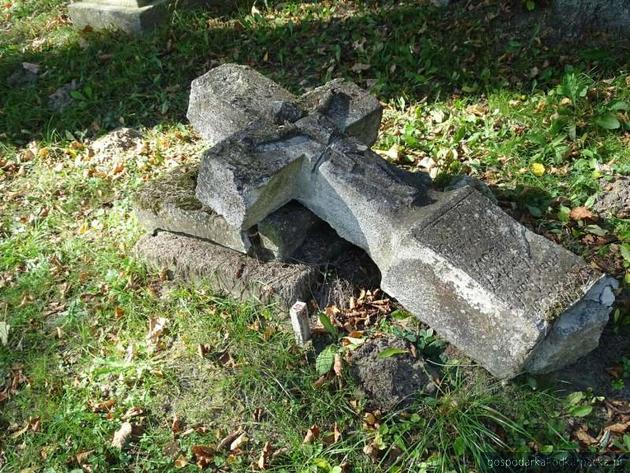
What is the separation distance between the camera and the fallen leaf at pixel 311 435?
9.25ft

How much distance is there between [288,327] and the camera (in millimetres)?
3252

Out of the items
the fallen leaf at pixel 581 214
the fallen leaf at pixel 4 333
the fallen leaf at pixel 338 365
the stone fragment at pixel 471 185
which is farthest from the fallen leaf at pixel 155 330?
the fallen leaf at pixel 581 214

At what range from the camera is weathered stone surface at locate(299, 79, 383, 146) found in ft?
11.7

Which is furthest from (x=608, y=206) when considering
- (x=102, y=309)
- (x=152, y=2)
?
(x=152, y=2)

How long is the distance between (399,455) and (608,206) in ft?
6.71

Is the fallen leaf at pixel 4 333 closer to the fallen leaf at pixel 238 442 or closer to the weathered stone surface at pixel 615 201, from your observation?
the fallen leaf at pixel 238 442

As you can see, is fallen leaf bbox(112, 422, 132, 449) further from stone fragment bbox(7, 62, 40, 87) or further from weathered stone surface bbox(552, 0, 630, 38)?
weathered stone surface bbox(552, 0, 630, 38)

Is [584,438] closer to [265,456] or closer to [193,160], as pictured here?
[265,456]

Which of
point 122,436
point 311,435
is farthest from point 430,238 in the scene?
point 122,436

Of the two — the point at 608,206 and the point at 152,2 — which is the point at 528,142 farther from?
the point at 152,2

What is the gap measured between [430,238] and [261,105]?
1.41 meters

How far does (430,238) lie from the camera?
2832 mm

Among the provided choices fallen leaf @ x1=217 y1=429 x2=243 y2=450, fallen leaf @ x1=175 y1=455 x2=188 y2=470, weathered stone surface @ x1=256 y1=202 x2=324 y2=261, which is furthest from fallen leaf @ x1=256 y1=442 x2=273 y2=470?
weathered stone surface @ x1=256 y1=202 x2=324 y2=261

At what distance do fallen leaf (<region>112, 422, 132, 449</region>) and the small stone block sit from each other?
35.3 inches
